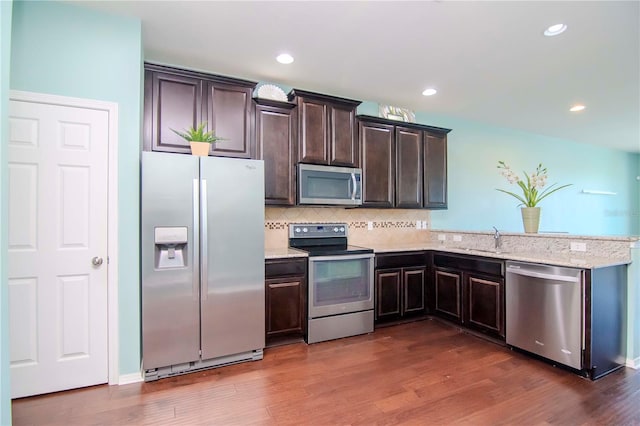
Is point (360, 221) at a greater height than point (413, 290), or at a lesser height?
greater

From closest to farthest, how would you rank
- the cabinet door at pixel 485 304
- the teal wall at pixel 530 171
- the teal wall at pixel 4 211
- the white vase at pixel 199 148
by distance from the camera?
1. the teal wall at pixel 4 211
2. the white vase at pixel 199 148
3. the cabinet door at pixel 485 304
4. the teal wall at pixel 530 171

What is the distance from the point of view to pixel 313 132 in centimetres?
338

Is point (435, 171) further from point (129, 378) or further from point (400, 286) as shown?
point (129, 378)

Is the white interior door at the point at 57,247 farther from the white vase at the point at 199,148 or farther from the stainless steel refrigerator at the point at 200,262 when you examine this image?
the white vase at the point at 199,148

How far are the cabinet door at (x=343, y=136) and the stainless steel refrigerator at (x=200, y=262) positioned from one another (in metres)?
1.09

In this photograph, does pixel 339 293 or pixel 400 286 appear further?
pixel 400 286

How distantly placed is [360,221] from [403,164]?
0.92 m

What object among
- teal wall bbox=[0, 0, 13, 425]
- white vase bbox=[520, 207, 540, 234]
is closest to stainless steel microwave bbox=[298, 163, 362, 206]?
white vase bbox=[520, 207, 540, 234]

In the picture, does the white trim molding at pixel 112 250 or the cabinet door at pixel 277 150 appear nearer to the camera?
the white trim molding at pixel 112 250

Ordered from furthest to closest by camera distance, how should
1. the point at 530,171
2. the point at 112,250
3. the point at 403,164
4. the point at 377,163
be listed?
the point at 530,171
the point at 403,164
the point at 377,163
the point at 112,250

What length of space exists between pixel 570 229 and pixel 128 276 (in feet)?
24.6

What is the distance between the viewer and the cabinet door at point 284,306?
2.93 meters

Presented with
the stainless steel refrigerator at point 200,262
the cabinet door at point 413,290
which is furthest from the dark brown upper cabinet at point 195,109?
the cabinet door at point 413,290

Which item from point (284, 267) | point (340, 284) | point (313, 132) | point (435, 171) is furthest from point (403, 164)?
point (284, 267)
